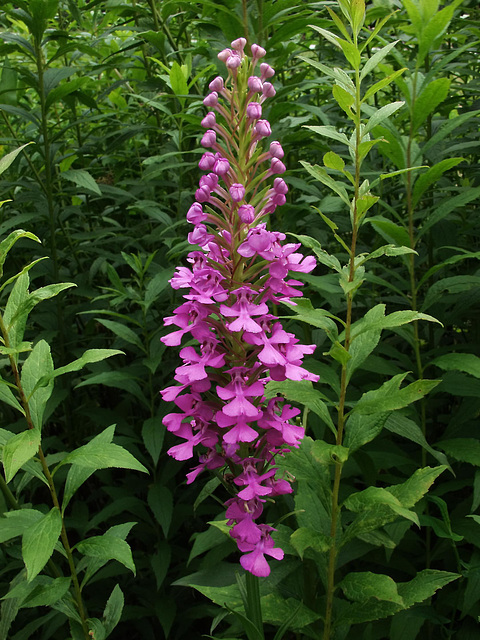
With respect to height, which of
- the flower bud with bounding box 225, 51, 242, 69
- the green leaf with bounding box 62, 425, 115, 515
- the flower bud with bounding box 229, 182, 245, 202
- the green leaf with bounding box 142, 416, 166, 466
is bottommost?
the green leaf with bounding box 142, 416, 166, 466

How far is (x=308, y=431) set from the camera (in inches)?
114

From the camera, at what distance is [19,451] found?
1.60 metres

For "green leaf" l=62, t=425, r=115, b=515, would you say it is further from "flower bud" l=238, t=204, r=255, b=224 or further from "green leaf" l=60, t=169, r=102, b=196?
"green leaf" l=60, t=169, r=102, b=196

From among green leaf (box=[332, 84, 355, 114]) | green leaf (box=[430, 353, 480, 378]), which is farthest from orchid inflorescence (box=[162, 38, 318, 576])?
green leaf (box=[430, 353, 480, 378])

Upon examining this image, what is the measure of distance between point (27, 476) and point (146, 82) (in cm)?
298

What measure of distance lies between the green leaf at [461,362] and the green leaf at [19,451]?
1.48 meters

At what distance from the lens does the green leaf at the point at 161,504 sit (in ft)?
8.57

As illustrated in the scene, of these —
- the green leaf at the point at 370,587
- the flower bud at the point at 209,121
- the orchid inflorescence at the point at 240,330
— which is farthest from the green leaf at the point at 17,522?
the flower bud at the point at 209,121

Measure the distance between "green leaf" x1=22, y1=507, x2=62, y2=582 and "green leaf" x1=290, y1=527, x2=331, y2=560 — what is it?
28.6 inches

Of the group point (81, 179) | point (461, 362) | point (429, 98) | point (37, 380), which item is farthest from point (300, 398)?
point (81, 179)

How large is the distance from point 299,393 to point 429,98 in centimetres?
150

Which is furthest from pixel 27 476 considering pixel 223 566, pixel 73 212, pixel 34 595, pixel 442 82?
pixel 442 82

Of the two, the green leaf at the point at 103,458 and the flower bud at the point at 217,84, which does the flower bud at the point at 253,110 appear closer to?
the flower bud at the point at 217,84

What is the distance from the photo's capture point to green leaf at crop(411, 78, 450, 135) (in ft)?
7.77
